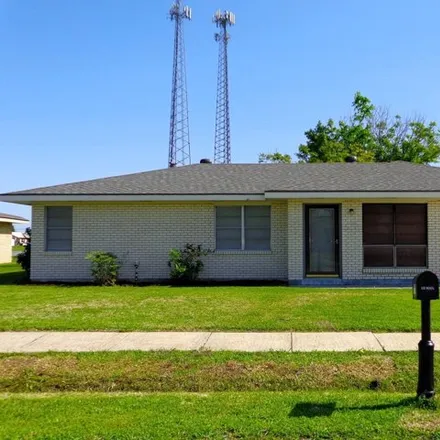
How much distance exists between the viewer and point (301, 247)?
588 inches

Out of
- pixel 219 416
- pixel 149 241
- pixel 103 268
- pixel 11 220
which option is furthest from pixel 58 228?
pixel 11 220

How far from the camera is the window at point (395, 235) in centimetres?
1533

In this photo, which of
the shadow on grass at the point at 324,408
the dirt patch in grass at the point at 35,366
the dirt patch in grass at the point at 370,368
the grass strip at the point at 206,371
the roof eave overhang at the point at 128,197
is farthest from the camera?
the roof eave overhang at the point at 128,197

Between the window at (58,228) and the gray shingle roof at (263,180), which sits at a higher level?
the gray shingle roof at (263,180)

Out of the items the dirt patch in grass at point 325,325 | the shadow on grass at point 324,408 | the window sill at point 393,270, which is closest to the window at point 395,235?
the window sill at point 393,270

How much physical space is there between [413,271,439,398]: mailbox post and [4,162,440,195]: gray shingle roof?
31.2ft

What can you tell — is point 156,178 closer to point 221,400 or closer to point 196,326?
point 196,326

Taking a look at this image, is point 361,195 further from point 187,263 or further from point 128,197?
point 128,197

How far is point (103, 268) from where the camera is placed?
1545 cm

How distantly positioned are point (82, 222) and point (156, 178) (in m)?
3.21

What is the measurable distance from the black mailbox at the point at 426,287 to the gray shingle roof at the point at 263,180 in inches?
374

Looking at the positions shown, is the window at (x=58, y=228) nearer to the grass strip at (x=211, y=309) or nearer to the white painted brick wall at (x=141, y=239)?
the white painted brick wall at (x=141, y=239)

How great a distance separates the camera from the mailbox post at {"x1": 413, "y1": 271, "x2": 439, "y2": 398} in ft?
17.0

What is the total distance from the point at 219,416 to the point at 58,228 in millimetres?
13032
